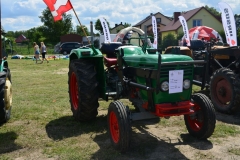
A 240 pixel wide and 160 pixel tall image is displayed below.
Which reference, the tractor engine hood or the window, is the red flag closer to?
the tractor engine hood

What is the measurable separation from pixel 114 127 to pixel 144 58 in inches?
39.4

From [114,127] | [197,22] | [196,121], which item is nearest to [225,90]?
[196,121]

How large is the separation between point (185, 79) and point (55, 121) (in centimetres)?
253

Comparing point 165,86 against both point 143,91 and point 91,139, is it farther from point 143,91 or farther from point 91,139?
point 91,139

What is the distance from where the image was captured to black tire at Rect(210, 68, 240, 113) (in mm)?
5406

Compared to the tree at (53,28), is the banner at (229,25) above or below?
below

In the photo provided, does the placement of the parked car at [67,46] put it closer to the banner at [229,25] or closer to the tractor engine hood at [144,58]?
the banner at [229,25]

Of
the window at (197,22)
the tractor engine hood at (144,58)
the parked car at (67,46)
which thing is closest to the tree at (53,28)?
the parked car at (67,46)

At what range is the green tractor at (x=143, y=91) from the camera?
363 cm

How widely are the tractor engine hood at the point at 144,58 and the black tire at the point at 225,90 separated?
207 centimetres

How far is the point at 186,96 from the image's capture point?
385 centimetres

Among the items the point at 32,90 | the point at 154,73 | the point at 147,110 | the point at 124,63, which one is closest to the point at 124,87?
the point at 124,63

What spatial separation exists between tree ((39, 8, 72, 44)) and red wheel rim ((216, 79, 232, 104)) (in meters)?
45.1

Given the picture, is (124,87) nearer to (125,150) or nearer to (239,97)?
(125,150)
